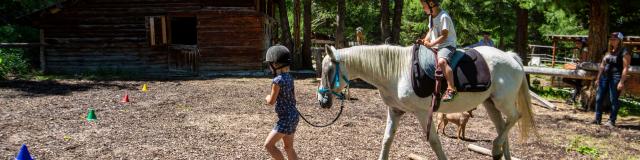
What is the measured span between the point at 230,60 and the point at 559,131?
13.5m

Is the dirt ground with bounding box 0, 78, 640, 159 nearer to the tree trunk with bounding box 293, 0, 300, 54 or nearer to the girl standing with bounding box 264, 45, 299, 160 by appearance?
the girl standing with bounding box 264, 45, 299, 160

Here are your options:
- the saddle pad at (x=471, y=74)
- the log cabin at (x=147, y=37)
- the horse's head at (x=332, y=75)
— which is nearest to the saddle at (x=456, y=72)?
the saddle pad at (x=471, y=74)

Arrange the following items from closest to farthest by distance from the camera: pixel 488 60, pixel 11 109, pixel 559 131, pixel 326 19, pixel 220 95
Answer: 1. pixel 488 60
2. pixel 559 131
3. pixel 11 109
4. pixel 220 95
5. pixel 326 19

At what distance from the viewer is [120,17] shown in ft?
61.7

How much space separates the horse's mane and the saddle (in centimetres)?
13

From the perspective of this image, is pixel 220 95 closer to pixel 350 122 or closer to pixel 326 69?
pixel 350 122

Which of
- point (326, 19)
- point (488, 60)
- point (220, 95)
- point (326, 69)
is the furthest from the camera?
point (326, 19)

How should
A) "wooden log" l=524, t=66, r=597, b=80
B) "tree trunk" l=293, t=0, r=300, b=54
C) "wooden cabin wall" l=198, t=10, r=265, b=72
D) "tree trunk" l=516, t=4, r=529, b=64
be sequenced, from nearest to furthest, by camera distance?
"wooden log" l=524, t=66, r=597, b=80, "wooden cabin wall" l=198, t=10, r=265, b=72, "tree trunk" l=516, t=4, r=529, b=64, "tree trunk" l=293, t=0, r=300, b=54

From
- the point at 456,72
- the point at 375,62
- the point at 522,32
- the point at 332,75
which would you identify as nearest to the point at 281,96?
the point at 332,75

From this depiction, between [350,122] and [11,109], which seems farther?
[11,109]

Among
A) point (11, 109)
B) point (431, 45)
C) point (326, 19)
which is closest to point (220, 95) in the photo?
point (11, 109)

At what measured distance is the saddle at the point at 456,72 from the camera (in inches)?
185

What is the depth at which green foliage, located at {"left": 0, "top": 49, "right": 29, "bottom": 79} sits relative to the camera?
1571 centimetres

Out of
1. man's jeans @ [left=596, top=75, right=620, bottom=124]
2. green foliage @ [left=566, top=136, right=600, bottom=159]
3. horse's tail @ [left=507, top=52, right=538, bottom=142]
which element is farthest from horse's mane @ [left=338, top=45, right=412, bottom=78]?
man's jeans @ [left=596, top=75, right=620, bottom=124]
